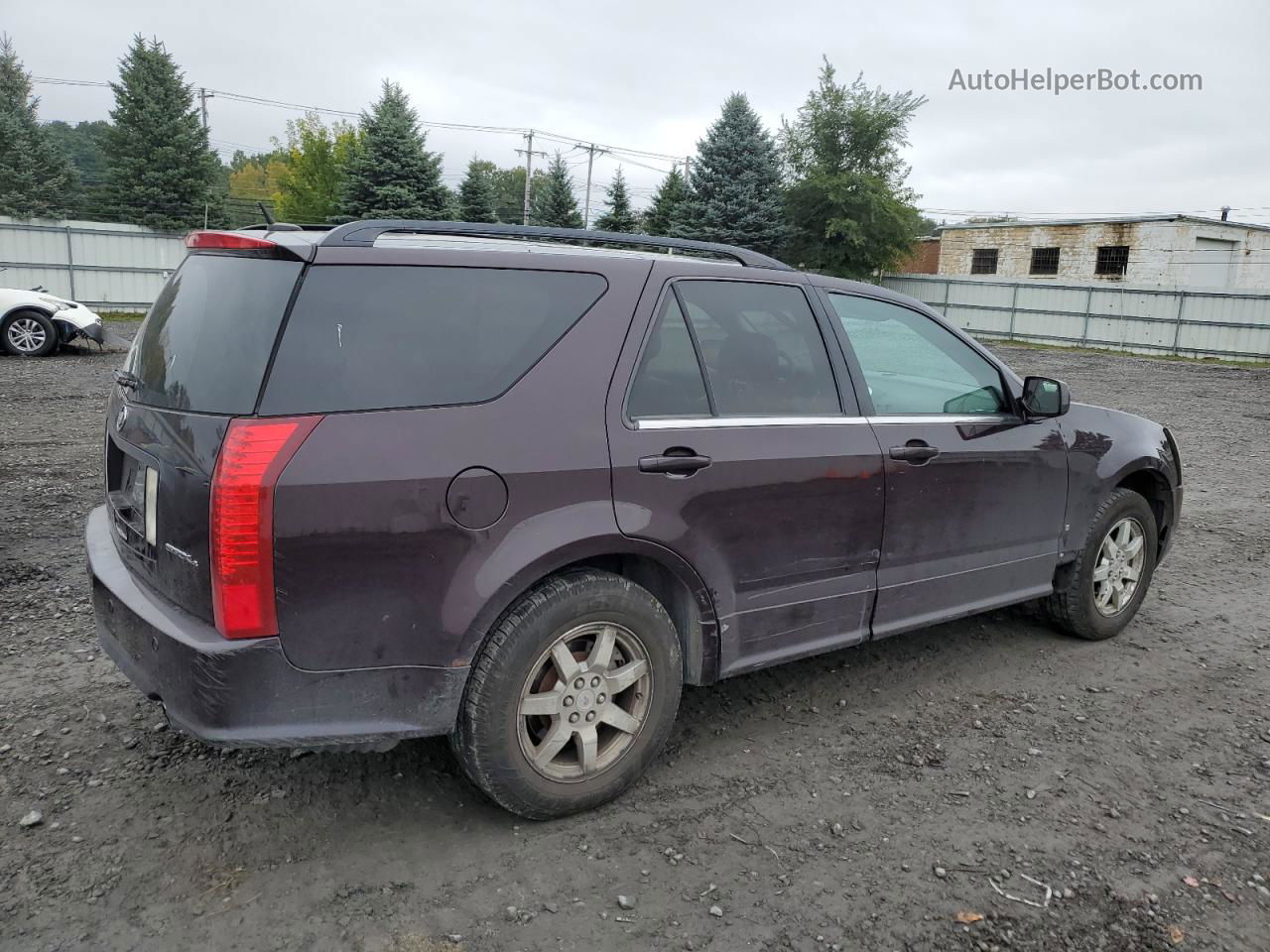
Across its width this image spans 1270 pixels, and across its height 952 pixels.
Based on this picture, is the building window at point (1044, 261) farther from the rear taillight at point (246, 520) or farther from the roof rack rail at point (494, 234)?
the rear taillight at point (246, 520)

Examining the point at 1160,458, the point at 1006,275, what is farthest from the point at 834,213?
the point at 1160,458

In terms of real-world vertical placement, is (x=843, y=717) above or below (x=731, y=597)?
below

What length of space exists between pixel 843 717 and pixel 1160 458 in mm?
2274

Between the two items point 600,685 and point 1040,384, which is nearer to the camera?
point 600,685

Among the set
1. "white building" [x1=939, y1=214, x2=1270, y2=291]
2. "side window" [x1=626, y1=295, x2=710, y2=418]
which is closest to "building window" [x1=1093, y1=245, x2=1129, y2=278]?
"white building" [x1=939, y1=214, x2=1270, y2=291]

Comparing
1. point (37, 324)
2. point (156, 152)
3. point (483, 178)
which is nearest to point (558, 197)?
point (483, 178)

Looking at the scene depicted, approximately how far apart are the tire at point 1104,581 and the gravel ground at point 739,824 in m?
0.21

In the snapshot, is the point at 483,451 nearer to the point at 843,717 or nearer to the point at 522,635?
the point at 522,635

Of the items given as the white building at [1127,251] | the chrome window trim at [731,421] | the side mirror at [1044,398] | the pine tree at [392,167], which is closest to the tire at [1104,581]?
the side mirror at [1044,398]

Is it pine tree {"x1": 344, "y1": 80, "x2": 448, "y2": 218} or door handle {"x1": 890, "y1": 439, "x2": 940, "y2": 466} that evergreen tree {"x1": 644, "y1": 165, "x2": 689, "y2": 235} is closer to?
pine tree {"x1": 344, "y1": 80, "x2": 448, "y2": 218}

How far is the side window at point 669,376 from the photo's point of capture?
306 cm

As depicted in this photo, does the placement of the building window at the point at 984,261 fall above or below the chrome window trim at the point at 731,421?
above

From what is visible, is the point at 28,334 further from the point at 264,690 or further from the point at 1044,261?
the point at 1044,261

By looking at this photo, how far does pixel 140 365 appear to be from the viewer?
3.04 meters
